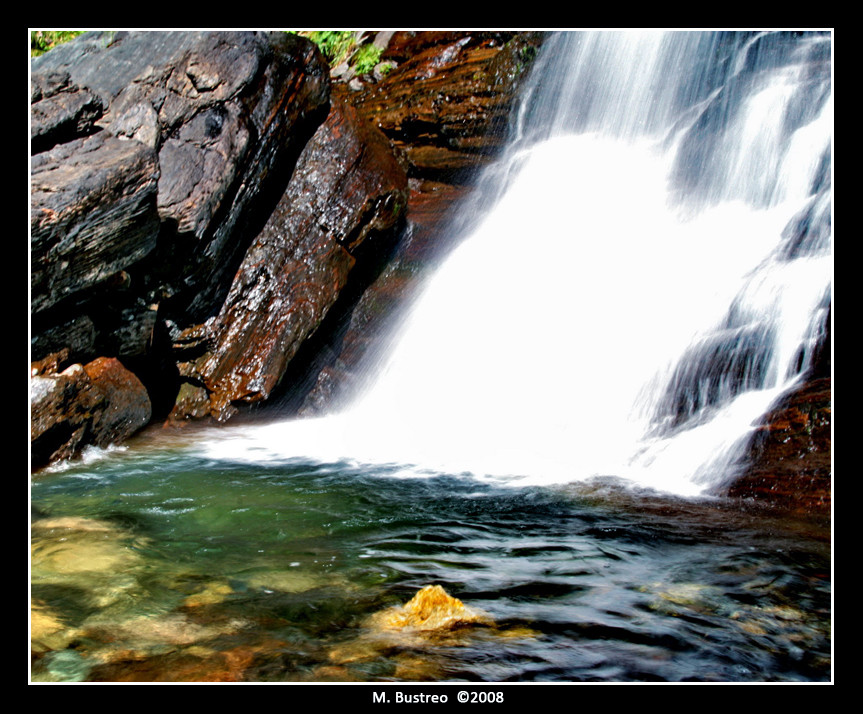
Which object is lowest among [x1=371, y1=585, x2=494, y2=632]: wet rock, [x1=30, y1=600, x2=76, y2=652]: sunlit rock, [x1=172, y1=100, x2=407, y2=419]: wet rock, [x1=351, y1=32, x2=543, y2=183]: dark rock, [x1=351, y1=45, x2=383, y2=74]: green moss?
[x1=30, y1=600, x2=76, y2=652]: sunlit rock

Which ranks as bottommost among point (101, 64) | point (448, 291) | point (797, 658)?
point (797, 658)

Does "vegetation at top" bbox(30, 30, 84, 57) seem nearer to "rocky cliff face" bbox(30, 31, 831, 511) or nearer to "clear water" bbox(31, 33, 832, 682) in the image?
"rocky cliff face" bbox(30, 31, 831, 511)

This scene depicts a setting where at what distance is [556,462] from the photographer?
22.1ft

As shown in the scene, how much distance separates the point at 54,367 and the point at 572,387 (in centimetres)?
592

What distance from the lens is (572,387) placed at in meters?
8.14

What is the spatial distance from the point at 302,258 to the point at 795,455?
21.8 ft

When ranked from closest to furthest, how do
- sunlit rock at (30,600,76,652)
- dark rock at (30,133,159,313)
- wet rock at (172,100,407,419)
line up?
1. sunlit rock at (30,600,76,652)
2. dark rock at (30,133,159,313)
3. wet rock at (172,100,407,419)

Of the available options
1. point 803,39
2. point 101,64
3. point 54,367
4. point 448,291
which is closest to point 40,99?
point 101,64

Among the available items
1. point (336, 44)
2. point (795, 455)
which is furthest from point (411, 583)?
point (336, 44)

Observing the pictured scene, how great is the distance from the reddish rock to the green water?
0.42 metres

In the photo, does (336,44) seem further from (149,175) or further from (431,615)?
(431,615)

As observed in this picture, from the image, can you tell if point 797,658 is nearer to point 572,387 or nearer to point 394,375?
point 572,387

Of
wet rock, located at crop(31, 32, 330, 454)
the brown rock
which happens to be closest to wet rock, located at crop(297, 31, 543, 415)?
wet rock, located at crop(31, 32, 330, 454)

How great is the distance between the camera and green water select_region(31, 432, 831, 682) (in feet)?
10.0
